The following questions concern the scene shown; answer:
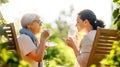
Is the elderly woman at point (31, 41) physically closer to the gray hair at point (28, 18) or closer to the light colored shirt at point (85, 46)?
the gray hair at point (28, 18)

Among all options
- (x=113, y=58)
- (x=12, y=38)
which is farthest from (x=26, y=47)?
(x=113, y=58)

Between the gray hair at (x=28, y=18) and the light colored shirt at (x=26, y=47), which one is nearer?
the light colored shirt at (x=26, y=47)

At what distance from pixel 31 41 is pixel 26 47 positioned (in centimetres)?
15

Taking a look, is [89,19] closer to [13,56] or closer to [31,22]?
[31,22]

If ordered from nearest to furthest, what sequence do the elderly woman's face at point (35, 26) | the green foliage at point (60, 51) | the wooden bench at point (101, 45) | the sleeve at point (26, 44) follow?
the wooden bench at point (101, 45)
the sleeve at point (26, 44)
the elderly woman's face at point (35, 26)
the green foliage at point (60, 51)

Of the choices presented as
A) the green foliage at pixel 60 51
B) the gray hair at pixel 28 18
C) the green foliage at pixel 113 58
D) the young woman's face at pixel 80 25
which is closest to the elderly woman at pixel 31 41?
the gray hair at pixel 28 18

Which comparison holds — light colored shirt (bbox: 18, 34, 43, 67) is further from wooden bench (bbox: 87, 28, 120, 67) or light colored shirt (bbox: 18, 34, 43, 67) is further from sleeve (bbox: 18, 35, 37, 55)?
wooden bench (bbox: 87, 28, 120, 67)

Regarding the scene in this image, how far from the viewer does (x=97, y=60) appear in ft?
15.6

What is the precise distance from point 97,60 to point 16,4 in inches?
1098

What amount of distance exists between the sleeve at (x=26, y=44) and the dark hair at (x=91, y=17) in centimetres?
73

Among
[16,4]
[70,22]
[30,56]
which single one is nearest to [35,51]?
[30,56]

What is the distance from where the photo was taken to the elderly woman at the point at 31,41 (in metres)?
5.14

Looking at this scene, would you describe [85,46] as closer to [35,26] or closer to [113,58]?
[35,26]

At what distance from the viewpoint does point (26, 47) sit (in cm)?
525
